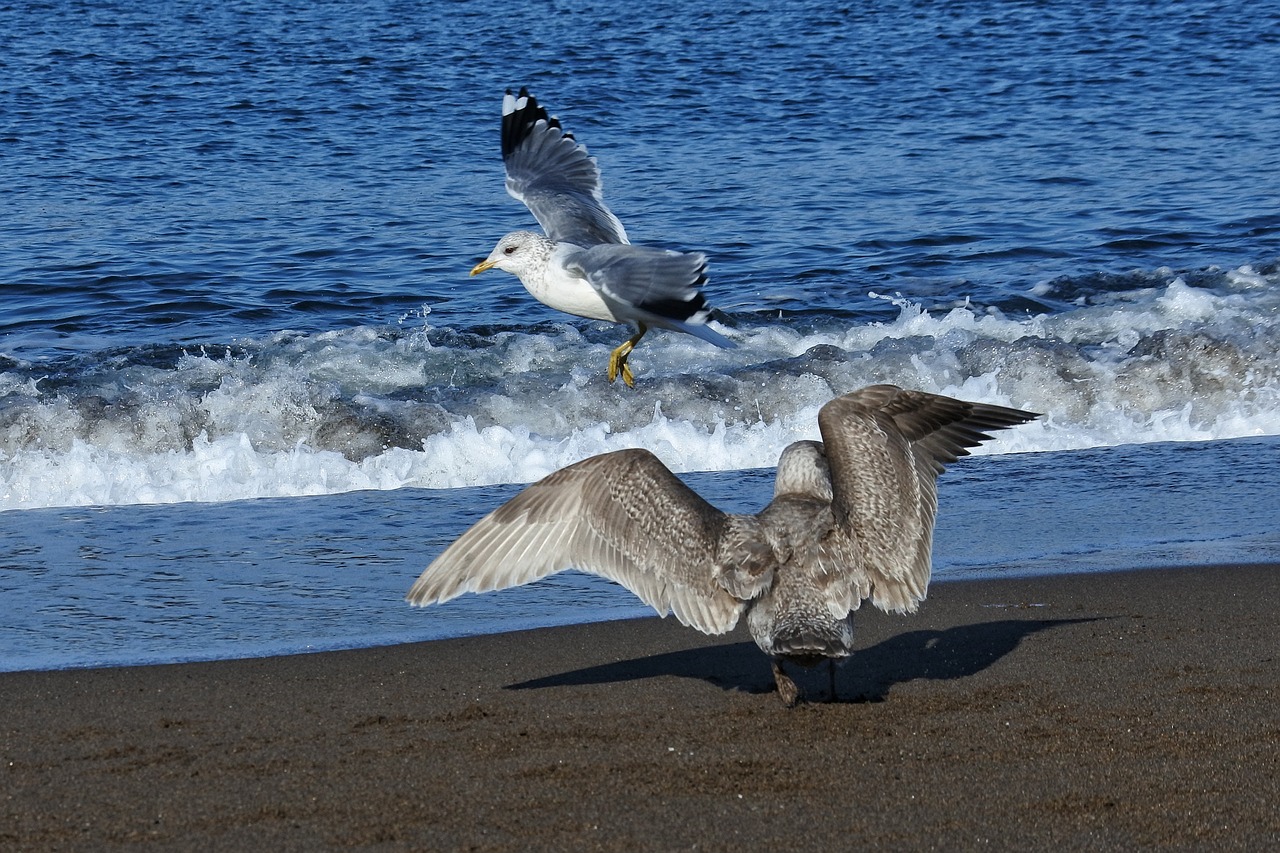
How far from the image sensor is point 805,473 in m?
5.58

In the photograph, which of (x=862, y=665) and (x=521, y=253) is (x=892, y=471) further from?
(x=521, y=253)

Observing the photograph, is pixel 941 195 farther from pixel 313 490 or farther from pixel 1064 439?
pixel 313 490

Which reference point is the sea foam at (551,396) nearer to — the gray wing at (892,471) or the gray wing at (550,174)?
the gray wing at (550,174)

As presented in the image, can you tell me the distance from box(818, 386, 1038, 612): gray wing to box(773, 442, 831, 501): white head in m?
0.11

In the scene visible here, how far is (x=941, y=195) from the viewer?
1706cm

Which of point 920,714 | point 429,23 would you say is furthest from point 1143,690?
point 429,23

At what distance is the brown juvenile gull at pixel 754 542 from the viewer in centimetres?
512

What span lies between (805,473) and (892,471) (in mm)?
309

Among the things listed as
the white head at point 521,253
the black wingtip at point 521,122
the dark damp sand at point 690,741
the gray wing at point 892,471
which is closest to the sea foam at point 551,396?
the black wingtip at point 521,122

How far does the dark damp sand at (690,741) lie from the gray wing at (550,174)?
8.74ft

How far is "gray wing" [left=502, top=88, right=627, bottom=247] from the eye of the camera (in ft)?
27.2

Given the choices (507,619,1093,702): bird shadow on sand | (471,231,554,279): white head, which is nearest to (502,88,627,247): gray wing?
(471,231,554,279): white head

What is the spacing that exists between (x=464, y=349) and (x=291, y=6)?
16.4 m

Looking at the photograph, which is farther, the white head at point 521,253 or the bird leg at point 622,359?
the white head at point 521,253
